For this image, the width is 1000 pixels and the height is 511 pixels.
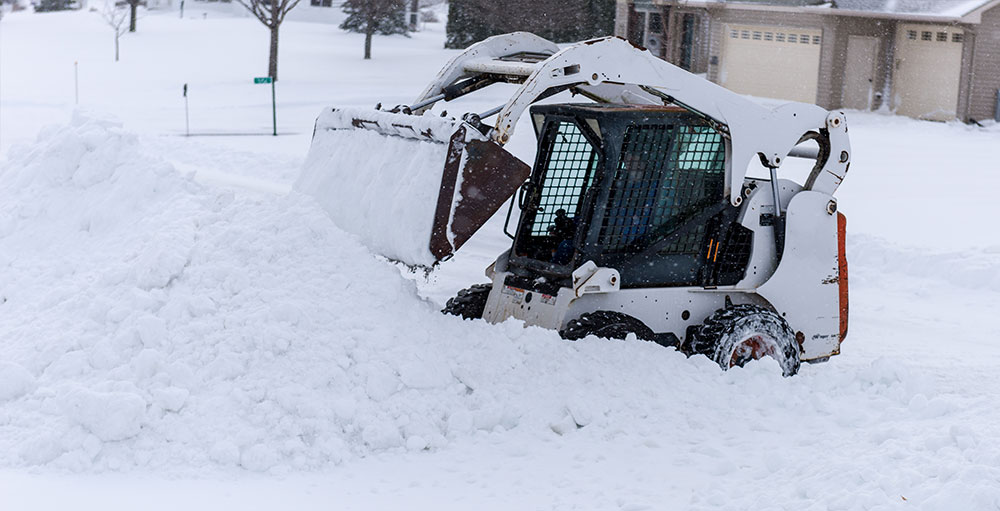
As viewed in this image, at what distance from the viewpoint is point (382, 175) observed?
757cm

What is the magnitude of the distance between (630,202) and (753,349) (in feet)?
4.02

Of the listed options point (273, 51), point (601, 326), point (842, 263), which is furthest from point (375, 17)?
point (601, 326)

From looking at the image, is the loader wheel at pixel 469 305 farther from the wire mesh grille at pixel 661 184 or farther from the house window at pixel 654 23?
the house window at pixel 654 23

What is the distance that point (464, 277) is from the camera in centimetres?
1181

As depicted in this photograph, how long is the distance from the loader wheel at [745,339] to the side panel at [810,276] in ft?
0.88

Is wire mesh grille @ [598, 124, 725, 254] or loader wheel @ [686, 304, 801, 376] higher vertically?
wire mesh grille @ [598, 124, 725, 254]

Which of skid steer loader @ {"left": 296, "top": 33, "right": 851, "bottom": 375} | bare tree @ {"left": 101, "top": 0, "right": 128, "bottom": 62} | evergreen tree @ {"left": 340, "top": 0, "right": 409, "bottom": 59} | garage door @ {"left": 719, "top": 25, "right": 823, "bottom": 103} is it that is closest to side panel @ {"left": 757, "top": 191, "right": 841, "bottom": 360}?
skid steer loader @ {"left": 296, "top": 33, "right": 851, "bottom": 375}

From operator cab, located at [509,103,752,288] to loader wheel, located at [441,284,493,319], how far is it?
331 millimetres

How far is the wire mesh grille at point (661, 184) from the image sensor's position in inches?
294

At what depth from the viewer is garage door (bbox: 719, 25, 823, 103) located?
27.8 metres

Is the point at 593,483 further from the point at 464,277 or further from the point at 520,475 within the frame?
the point at 464,277

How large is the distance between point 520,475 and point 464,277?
19.0ft

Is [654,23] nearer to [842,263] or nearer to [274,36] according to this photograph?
[274,36]

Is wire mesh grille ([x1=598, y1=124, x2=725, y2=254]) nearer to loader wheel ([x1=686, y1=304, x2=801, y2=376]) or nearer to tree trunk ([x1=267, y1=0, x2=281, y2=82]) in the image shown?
loader wheel ([x1=686, y1=304, x2=801, y2=376])
